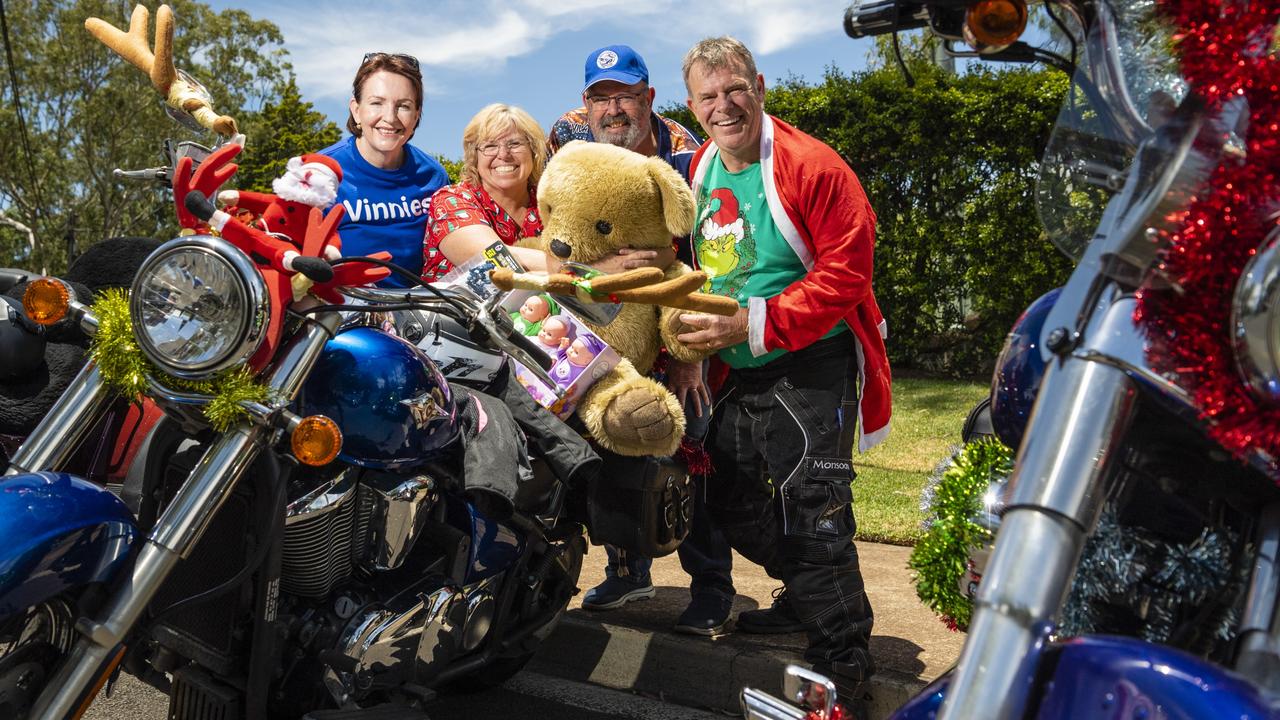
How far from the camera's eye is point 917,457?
7.85 meters

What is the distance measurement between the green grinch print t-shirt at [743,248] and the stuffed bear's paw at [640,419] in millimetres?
406

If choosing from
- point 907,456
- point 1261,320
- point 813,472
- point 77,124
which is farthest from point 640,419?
point 77,124

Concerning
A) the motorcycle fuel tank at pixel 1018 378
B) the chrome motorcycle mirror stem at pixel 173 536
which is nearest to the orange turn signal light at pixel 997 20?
the motorcycle fuel tank at pixel 1018 378

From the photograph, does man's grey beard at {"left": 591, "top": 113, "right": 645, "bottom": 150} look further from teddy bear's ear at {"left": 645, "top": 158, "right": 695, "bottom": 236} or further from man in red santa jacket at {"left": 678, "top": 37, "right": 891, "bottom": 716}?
teddy bear's ear at {"left": 645, "top": 158, "right": 695, "bottom": 236}

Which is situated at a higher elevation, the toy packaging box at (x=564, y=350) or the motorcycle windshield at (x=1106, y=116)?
the motorcycle windshield at (x=1106, y=116)

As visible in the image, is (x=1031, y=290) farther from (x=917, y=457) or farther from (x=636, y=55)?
(x=636, y=55)

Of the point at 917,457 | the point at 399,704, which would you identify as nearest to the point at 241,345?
the point at 399,704

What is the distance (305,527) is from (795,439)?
4.78ft

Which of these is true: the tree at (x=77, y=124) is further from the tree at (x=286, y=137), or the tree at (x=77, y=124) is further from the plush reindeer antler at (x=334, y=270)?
the plush reindeer antler at (x=334, y=270)

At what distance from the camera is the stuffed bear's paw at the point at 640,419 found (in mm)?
3070

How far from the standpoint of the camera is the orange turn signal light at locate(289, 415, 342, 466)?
2.25 m

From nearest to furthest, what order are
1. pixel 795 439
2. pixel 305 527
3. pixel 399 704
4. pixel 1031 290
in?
pixel 305 527 → pixel 399 704 → pixel 795 439 → pixel 1031 290

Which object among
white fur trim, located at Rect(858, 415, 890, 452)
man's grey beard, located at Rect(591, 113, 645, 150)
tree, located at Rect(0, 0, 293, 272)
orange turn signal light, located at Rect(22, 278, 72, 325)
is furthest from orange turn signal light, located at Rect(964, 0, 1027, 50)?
tree, located at Rect(0, 0, 293, 272)

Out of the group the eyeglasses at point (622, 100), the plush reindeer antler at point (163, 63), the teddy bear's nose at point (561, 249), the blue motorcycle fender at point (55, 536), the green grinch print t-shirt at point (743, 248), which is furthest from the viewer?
the eyeglasses at point (622, 100)
